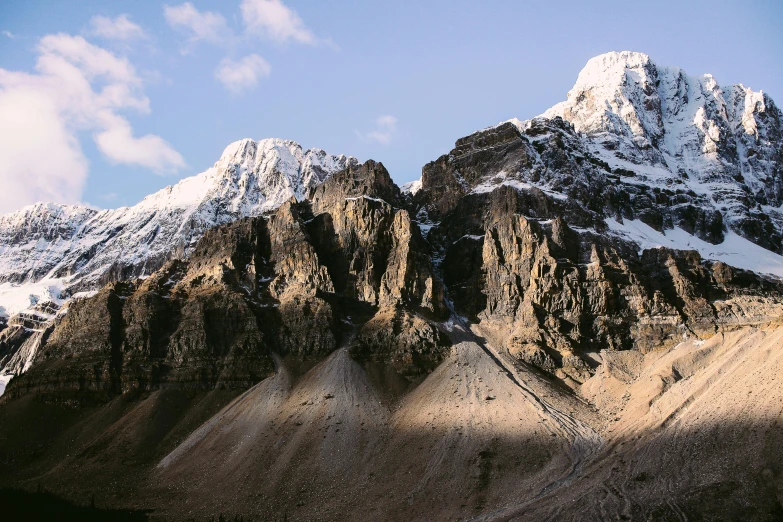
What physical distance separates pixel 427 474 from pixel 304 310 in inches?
2134

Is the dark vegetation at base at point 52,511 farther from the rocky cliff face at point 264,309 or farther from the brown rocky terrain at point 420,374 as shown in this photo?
the rocky cliff face at point 264,309

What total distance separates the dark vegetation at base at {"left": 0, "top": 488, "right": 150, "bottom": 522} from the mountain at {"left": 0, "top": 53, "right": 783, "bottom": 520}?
10.1 ft

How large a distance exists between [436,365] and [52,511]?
64595mm

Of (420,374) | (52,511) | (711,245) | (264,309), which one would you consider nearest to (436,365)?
(420,374)

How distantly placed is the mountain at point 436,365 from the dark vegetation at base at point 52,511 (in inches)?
122

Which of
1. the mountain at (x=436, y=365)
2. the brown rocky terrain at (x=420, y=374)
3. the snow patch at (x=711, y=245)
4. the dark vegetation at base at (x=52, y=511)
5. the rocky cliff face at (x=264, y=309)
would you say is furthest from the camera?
the snow patch at (x=711, y=245)

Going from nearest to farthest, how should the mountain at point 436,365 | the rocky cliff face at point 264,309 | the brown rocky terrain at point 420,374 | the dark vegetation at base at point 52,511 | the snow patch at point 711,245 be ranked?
the brown rocky terrain at point 420,374 → the mountain at point 436,365 → the dark vegetation at base at point 52,511 → the rocky cliff face at point 264,309 → the snow patch at point 711,245

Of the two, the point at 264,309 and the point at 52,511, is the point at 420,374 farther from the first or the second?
the point at 52,511

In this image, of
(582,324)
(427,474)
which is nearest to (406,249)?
(582,324)

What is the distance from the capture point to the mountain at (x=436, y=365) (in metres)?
85.1

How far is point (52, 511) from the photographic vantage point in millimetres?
88875

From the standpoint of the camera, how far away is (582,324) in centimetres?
Result: 13262

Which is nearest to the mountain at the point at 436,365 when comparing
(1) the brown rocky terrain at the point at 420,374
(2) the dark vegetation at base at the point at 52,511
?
(1) the brown rocky terrain at the point at 420,374

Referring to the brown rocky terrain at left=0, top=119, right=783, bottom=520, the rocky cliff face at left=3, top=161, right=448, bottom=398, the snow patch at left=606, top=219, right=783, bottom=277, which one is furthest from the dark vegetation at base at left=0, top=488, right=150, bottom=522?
the snow patch at left=606, top=219, right=783, bottom=277
